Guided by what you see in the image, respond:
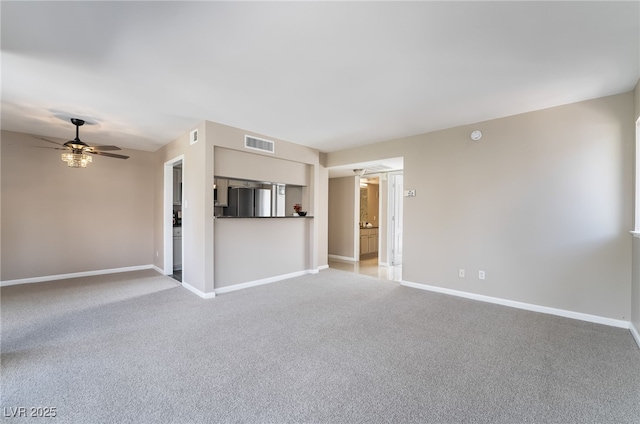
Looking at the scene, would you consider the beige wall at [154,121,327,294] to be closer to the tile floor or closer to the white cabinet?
the white cabinet

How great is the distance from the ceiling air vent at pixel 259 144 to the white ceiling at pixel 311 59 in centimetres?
63

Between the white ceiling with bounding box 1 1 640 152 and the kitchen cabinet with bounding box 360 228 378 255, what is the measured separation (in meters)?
4.63

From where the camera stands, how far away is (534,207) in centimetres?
357

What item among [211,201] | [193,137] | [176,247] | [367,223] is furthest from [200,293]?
[367,223]

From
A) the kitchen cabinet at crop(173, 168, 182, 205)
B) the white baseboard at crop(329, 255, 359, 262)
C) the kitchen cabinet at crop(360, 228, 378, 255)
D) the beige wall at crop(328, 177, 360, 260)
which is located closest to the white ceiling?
the kitchen cabinet at crop(173, 168, 182, 205)

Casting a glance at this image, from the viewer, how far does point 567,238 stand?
3.36 meters

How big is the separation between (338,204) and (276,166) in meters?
3.04

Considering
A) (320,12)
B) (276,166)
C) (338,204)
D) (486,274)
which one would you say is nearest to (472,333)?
(486,274)

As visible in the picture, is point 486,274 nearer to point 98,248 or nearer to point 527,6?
point 527,6

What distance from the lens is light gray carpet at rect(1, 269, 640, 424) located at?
178cm

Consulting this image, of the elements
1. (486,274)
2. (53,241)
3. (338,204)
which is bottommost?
(486,274)

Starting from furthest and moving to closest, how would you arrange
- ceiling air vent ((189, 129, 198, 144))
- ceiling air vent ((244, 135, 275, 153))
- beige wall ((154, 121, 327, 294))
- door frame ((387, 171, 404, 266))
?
door frame ((387, 171, 404, 266)) → ceiling air vent ((244, 135, 275, 153)) → ceiling air vent ((189, 129, 198, 144)) → beige wall ((154, 121, 327, 294))

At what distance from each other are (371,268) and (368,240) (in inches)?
79.1

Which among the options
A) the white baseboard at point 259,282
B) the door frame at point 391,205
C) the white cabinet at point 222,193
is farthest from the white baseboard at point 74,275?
the door frame at point 391,205
